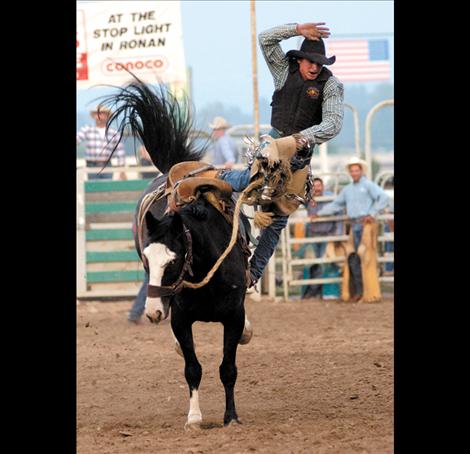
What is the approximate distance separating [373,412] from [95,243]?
779 cm

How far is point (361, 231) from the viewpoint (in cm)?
1388

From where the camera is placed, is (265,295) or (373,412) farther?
(265,295)

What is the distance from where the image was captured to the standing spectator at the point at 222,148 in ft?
46.4

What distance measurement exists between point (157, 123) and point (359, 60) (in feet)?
42.6

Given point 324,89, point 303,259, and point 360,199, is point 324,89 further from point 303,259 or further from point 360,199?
point 303,259

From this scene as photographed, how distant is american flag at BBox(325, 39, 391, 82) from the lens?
20.3 meters

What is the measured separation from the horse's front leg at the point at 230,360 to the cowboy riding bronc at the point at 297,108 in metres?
0.41

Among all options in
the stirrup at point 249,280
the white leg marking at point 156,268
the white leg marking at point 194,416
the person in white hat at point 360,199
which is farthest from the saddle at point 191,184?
the person in white hat at point 360,199

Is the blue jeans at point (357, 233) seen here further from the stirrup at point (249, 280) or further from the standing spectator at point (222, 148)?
the stirrup at point (249, 280)

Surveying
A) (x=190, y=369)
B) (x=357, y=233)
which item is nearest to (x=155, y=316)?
(x=190, y=369)

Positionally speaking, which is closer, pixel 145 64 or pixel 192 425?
pixel 192 425
